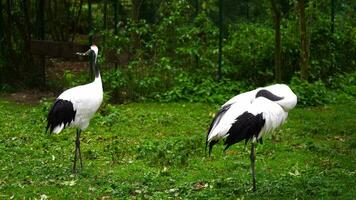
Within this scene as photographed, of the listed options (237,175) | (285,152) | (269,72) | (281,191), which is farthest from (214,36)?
(281,191)

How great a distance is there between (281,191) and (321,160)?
1814mm

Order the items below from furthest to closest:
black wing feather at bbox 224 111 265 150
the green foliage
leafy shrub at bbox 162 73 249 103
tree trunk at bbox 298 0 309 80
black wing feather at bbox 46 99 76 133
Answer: the green foliage
leafy shrub at bbox 162 73 249 103
tree trunk at bbox 298 0 309 80
black wing feather at bbox 46 99 76 133
black wing feather at bbox 224 111 265 150

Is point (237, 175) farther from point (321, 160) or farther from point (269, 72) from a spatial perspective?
point (269, 72)

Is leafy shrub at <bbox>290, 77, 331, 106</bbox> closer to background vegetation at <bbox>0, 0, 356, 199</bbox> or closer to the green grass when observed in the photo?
background vegetation at <bbox>0, 0, 356, 199</bbox>

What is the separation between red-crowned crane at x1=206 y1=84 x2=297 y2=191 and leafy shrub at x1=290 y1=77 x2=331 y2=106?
564 cm

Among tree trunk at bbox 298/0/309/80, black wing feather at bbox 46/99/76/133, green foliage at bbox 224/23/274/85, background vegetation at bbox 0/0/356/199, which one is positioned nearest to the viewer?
background vegetation at bbox 0/0/356/199

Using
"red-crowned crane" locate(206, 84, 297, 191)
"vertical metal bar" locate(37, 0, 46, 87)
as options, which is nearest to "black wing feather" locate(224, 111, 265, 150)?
"red-crowned crane" locate(206, 84, 297, 191)

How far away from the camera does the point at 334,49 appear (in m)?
15.2

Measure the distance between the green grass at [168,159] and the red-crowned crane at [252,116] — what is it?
2.36ft

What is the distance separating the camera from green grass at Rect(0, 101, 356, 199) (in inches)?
308

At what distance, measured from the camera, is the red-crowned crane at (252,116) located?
730 centimetres

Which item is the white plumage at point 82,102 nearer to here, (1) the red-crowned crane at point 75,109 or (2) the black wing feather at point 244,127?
(1) the red-crowned crane at point 75,109

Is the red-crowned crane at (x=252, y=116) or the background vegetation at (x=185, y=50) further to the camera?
Answer: the background vegetation at (x=185, y=50)

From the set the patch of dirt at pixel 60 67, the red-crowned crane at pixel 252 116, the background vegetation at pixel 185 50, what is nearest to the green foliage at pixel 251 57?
the background vegetation at pixel 185 50
